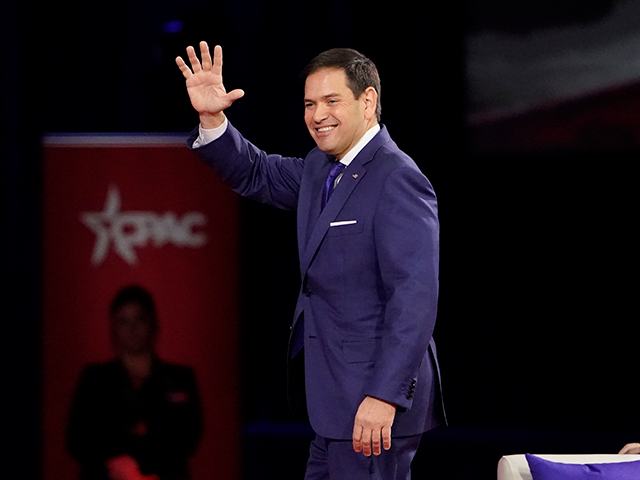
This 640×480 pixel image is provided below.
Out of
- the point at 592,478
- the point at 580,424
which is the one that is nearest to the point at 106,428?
the point at 592,478

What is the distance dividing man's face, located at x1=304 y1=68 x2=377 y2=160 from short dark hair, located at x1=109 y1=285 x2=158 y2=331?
127 centimetres

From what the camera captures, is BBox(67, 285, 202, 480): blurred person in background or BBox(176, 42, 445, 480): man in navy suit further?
BBox(67, 285, 202, 480): blurred person in background

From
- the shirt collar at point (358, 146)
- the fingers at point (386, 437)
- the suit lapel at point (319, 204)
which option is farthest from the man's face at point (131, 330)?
the fingers at point (386, 437)

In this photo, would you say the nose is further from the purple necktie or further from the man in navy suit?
the purple necktie

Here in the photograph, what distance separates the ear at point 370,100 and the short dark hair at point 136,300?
1.34 meters

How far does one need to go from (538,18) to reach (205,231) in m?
1.67

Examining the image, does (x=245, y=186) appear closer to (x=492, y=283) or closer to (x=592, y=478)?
(x=592, y=478)

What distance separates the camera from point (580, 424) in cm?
366

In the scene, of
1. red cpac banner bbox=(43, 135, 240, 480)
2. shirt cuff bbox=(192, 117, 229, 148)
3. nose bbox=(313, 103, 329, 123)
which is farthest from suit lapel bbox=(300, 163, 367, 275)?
red cpac banner bbox=(43, 135, 240, 480)

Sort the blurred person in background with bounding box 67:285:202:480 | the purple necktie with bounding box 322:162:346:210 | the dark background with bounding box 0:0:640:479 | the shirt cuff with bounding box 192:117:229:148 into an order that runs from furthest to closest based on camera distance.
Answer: the dark background with bounding box 0:0:640:479 → the blurred person in background with bounding box 67:285:202:480 → the shirt cuff with bounding box 192:117:229:148 → the purple necktie with bounding box 322:162:346:210

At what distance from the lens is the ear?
6.77 feet

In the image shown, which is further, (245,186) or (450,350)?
(450,350)

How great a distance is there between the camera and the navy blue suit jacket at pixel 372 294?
185 centimetres

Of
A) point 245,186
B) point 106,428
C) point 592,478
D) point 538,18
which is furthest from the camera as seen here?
point 538,18
